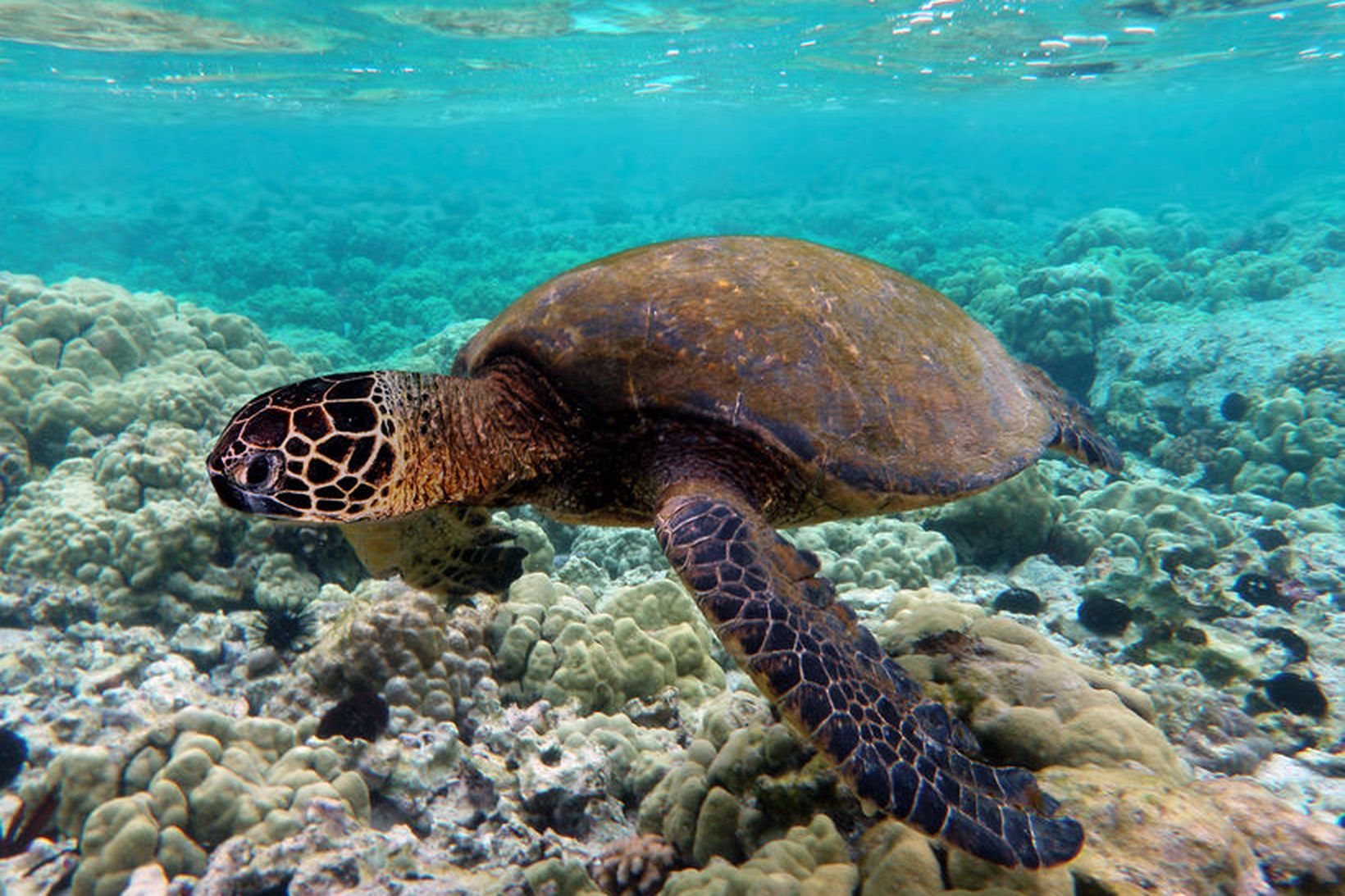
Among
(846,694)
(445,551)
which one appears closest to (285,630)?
(445,551)

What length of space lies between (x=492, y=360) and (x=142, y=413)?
6131 millimetres

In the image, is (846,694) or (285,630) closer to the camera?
(846,694)

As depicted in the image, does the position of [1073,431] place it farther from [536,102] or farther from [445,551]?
[536,102]

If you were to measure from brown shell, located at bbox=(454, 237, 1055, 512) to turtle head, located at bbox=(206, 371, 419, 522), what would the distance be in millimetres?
898

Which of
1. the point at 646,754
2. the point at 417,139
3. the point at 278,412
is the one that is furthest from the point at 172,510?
the point at 417,139

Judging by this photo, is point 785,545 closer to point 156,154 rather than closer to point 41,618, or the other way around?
point 41,618

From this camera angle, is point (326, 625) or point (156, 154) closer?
point (326, 625)

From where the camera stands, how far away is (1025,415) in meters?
4.15

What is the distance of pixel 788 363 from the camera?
11.0 ft

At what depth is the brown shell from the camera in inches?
127

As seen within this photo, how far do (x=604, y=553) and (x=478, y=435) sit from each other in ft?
13.3

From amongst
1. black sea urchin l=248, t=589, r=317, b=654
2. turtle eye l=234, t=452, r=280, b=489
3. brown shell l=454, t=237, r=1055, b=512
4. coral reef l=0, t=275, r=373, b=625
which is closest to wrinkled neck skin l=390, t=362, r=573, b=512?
brown shell l=454, t=237, r=1055, b=512

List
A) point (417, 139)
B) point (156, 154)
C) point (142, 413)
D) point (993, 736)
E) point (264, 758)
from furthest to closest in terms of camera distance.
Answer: point (156, 154)
point (417, 139)
point (142, 413)
point (264, 758)
point (993, 736)

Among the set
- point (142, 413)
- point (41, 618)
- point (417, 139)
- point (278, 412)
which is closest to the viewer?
point (278, 412)
